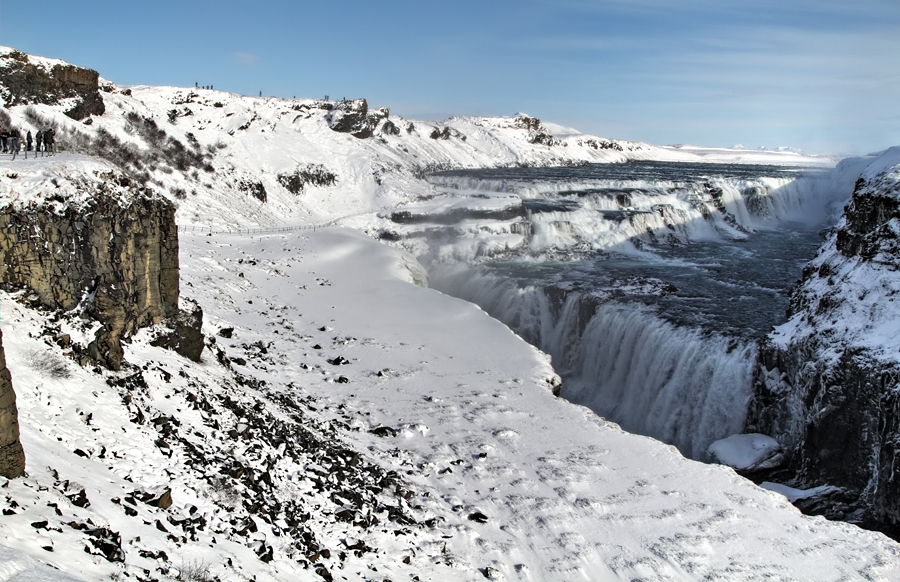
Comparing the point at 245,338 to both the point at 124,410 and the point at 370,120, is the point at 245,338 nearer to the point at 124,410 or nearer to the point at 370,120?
the point at 124,410

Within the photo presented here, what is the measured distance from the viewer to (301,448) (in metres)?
12.3

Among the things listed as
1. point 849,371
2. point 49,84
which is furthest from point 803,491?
point 49,84

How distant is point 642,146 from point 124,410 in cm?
15969

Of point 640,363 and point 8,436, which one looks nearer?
point 8,436

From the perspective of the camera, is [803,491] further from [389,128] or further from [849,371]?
[389,128]

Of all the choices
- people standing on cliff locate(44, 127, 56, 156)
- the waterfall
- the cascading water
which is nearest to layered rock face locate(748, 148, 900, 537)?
the waterfall

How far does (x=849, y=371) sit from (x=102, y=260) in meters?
17.5

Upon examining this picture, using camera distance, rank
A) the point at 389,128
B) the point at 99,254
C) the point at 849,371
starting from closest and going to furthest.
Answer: the point at 99,254, the point at 849,371, the point at 389,128

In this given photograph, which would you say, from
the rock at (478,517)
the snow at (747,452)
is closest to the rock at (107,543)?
the rock at (478,517)

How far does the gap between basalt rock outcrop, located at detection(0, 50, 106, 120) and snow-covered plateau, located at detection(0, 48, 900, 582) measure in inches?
807

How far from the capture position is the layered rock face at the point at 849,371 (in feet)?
48.3

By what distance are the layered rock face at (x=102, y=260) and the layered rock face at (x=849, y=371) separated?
1647cm

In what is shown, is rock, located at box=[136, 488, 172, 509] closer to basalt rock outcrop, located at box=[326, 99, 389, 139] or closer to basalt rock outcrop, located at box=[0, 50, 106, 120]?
basalt rock outcrop, located at box=[0, 50, 106, 120]

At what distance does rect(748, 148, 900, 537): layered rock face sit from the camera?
14.7 meters
